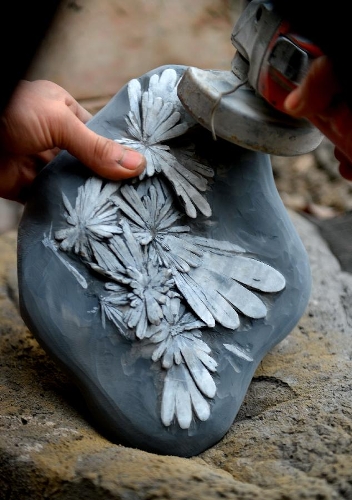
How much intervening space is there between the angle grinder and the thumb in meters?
0.11

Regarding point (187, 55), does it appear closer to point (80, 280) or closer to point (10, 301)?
point (10, 301)

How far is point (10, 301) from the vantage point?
4.28 feet

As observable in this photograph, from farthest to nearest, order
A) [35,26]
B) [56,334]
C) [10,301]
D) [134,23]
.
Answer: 1. [134,23]
2. [10,301]
3. [56,334]
4. [35,26]

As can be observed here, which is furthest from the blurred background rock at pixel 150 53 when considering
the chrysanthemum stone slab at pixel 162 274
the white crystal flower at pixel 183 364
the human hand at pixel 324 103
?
the human hand at pixel 324 103

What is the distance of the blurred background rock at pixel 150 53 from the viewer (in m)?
1.93

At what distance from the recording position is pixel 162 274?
3.10 feet

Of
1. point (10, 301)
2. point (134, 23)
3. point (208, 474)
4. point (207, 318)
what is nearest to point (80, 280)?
point (207, 318)

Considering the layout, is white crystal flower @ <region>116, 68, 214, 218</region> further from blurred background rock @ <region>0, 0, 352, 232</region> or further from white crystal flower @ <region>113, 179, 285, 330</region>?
blurred background rock @ <region>0, 0, 352, 232</region>

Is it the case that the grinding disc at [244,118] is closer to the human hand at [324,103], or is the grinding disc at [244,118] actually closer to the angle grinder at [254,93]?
the angle grinder at [254,93]

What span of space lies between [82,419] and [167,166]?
14.9 inches

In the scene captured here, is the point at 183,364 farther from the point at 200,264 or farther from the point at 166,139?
the point at 166,139

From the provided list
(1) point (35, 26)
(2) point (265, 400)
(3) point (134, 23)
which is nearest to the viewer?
(1) point (35, 26)

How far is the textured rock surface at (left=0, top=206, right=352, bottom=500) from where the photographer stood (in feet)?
2.50

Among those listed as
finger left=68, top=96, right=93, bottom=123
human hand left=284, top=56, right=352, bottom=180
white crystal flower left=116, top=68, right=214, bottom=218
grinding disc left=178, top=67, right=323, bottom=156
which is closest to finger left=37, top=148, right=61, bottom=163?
finger left=68, top=96, right=93, bottom=123
